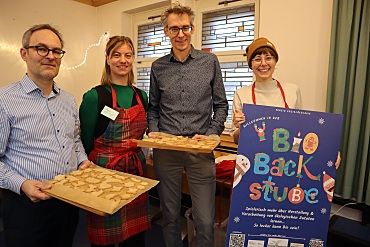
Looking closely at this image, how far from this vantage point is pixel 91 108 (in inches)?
58.3

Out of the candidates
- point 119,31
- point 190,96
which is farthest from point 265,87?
point 119,31

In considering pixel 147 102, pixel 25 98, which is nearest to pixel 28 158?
pixel 25 98

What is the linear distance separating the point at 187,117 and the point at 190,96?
0.44ft

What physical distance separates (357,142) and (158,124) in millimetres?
1552

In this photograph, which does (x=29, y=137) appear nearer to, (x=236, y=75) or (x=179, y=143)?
(x=179, y=143)

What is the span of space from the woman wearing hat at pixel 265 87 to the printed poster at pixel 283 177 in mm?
203

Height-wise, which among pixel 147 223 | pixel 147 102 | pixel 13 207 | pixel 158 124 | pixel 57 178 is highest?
pixel 147 102

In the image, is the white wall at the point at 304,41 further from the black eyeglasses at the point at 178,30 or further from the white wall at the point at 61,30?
the white wall at the point at 61,30

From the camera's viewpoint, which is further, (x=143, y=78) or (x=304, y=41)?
(x=143, y=78)

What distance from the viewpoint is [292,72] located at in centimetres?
238

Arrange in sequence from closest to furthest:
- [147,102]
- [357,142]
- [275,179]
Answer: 1. [275,179]
2. [147,102]
3. [357,142]

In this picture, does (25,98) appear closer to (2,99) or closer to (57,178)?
(2,99)

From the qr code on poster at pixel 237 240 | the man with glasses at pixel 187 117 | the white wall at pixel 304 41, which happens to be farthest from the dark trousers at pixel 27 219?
the white wall at pixel 304 41

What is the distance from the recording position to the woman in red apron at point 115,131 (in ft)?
4.88
